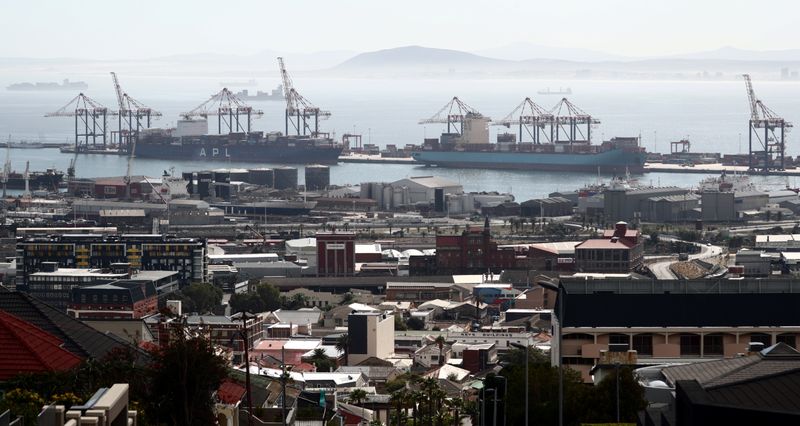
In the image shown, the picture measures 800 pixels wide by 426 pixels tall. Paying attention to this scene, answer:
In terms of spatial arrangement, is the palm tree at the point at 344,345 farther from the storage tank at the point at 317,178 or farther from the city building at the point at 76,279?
the storage tank at the point at 317,178

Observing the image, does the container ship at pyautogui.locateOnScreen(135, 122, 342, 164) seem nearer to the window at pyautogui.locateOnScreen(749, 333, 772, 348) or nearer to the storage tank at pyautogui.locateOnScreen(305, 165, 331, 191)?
the storage tank at pyautogui.locateOnScreen(305, 165, 331, 191)

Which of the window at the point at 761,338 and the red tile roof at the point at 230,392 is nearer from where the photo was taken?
the red tile roof at the point at 230,392

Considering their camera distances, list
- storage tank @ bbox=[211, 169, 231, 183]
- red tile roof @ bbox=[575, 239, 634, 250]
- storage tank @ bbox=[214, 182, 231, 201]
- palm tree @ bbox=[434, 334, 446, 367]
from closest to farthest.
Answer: palm tree @ bbox=[434, 334, 446, 367] → red tile roof @ bbox=[575, 239, 634, 250] → storage tank @ bbox=[214, 182, 231, 201] → storage tank @ bbox=[211, 169, 231, 183]

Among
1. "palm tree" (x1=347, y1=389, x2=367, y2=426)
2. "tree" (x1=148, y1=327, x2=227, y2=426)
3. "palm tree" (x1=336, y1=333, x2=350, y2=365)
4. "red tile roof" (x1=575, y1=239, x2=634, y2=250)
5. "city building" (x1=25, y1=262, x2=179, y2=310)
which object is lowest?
"palm tree" (x1=336, y1=333, x2=350, y2=365)

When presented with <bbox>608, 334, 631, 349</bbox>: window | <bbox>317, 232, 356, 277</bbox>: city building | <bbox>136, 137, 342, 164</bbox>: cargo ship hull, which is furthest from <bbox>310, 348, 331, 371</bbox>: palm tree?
<bbox>136, 137, 342, 164</bbox>: cargo ship hull

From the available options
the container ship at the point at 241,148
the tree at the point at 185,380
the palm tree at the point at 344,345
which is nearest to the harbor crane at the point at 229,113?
the container ship at the point at 241,148

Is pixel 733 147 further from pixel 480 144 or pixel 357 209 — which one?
pixel 357 209

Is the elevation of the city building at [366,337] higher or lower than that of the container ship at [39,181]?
lower
